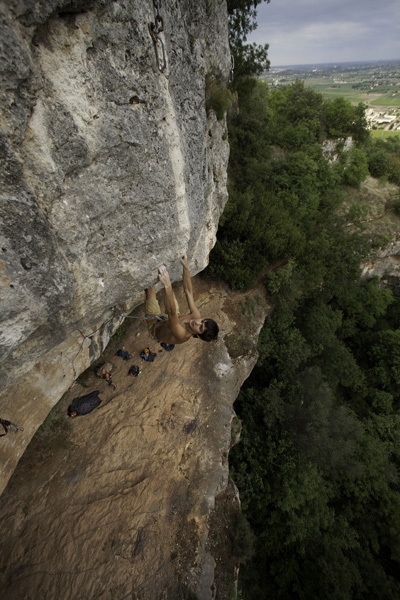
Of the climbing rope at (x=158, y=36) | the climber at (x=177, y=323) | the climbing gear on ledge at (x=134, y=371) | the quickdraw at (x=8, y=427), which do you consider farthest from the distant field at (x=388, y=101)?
the quickdraw at (x=8, y=427)

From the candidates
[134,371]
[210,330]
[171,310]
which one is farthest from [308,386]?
[171,310]

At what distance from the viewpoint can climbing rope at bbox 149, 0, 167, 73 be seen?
4.25 metres

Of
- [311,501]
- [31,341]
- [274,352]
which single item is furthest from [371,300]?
[31,341]

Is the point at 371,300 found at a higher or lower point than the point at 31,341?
lower

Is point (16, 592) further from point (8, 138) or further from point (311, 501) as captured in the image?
point (311, 501)

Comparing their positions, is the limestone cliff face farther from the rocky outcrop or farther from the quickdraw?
the rocky outcrop

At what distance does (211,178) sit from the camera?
26.2 ft

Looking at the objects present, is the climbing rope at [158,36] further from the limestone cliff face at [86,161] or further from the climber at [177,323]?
the climber at [177,323]

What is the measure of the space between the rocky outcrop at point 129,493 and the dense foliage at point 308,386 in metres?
3.07

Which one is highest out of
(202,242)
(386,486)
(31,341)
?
(31,341)

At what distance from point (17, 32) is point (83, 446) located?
8.28 meters

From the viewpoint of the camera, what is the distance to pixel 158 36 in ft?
14.3

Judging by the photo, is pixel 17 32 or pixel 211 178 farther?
pixel 211 178

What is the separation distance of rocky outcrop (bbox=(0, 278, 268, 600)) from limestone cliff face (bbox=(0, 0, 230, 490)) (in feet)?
4.97
